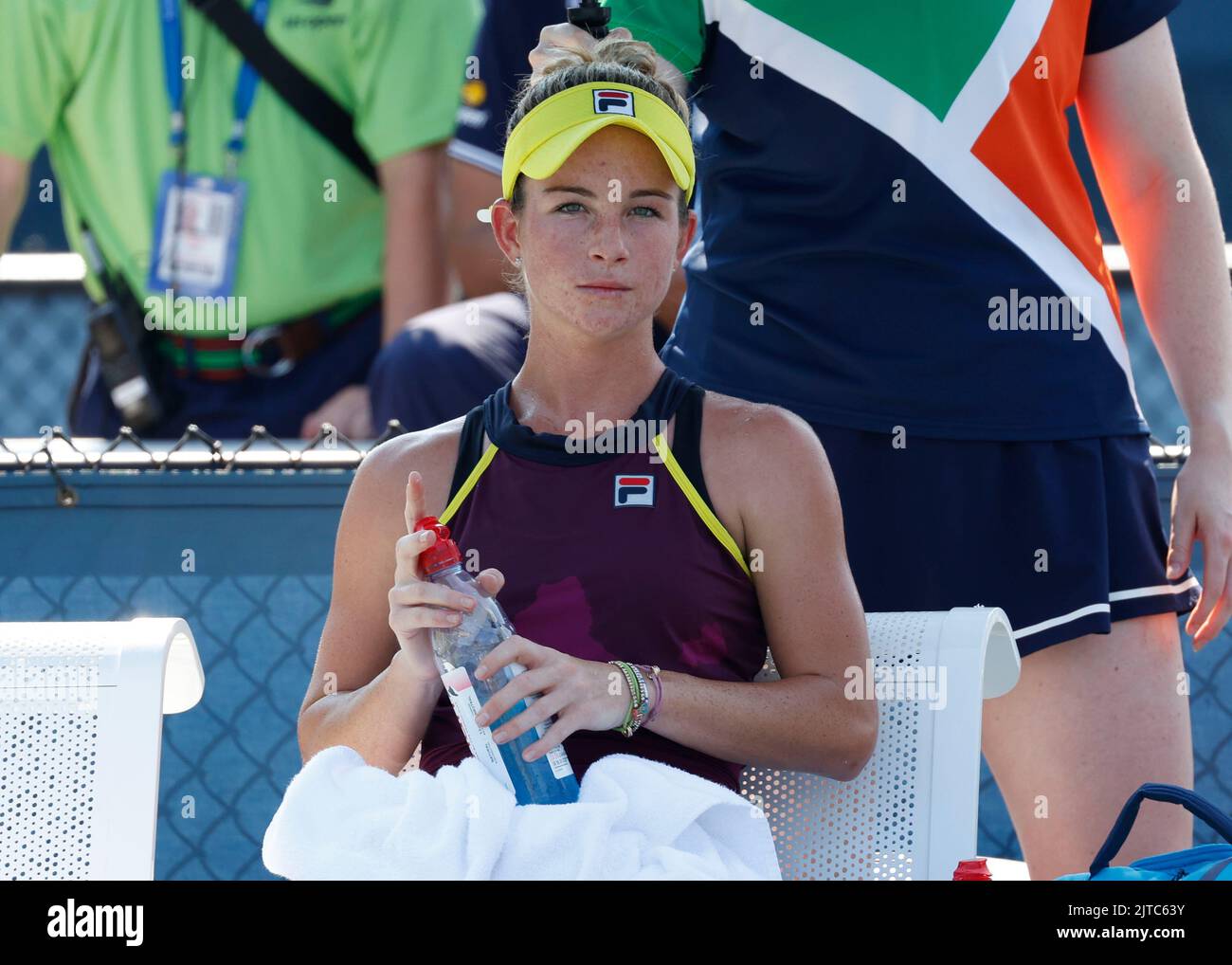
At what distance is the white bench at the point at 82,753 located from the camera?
205 centimetres

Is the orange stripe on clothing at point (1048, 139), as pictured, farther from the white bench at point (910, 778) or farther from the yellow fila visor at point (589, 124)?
the white bench at point (910, 778)

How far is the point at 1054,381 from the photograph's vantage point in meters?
2.27

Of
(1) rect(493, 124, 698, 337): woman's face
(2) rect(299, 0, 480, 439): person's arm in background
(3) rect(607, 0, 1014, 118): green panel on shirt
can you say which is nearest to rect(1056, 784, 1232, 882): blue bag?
(1) rect(493, 124, 698, 337): woman's face

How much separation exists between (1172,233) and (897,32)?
0.44 m

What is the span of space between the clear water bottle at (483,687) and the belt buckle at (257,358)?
1.96 meters

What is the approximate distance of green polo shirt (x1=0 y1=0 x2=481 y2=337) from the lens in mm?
3793

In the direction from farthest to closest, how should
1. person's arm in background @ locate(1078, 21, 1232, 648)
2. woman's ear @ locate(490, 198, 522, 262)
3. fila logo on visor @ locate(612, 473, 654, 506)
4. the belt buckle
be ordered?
the belt buckle → person's arm in background @ locate(1078, 21, 1232, 648) → woman's ear @ locate(490, 198, 522, 262) → fila logo on visor @ locate(612, 473, 654, 506)

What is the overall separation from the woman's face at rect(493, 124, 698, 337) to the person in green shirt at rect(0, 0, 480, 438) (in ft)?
5.59

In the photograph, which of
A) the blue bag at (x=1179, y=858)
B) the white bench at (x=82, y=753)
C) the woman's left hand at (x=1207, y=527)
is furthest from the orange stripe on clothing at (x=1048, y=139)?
the white bench at (x=82, y=753)

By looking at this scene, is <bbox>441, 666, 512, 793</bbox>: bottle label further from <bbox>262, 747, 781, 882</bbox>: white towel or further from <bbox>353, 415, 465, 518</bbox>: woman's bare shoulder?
<bbox>353, 415, 465, 518</bbox>: woman's bare shoulder

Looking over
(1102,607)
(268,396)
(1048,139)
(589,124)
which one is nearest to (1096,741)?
(1102,607)
